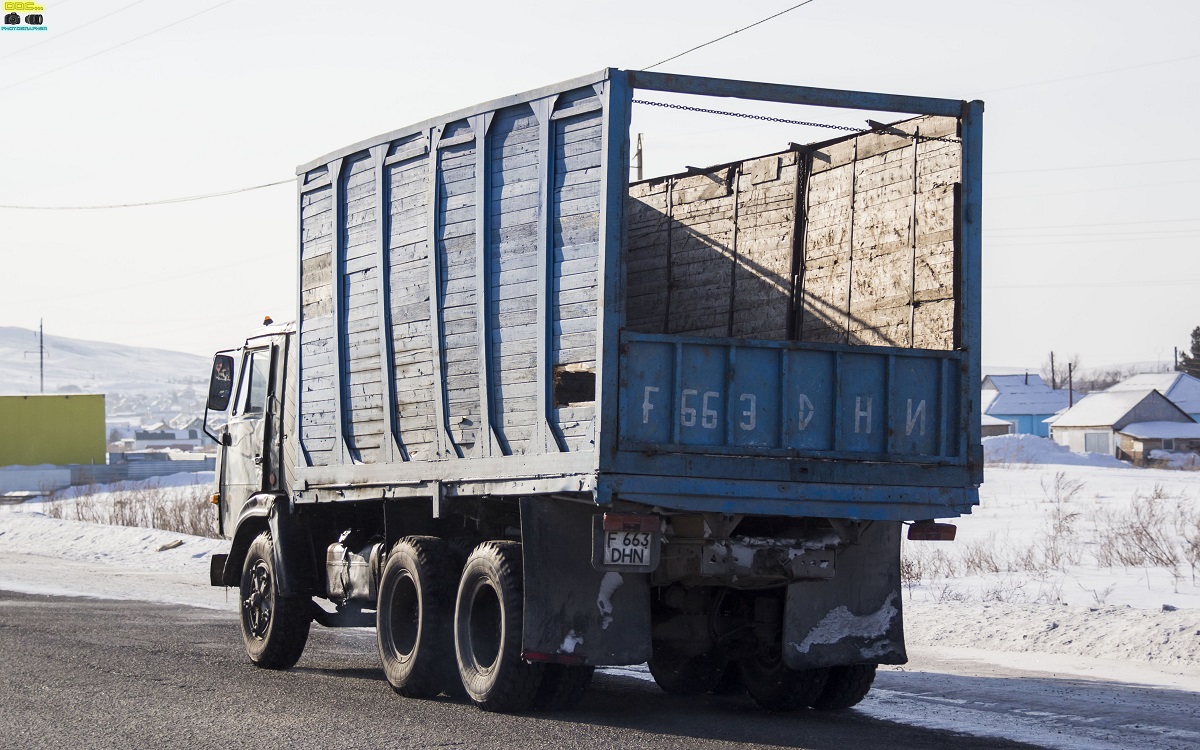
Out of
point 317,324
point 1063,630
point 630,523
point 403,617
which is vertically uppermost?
point 317,324

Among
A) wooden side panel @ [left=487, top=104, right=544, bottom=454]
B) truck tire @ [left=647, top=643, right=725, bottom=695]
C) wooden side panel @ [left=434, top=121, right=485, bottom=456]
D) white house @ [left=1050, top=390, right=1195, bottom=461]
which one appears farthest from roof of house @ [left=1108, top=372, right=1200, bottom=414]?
wooden side panel @ [left=487, top=104, right=544, bottom=454]

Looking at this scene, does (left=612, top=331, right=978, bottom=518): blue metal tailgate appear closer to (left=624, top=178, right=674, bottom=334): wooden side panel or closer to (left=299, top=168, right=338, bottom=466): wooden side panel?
(left=624, top=178, right=674, bottom=334): wooden side panel

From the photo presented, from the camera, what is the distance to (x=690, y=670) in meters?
9.89

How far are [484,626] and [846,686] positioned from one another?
2300 mm

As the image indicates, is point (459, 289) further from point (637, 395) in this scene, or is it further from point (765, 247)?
point (765, 247)

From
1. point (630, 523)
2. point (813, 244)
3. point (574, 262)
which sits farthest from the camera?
point (813, 244)

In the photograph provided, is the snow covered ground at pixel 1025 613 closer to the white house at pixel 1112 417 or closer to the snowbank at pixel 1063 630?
the snowbank at pixel 1063 630

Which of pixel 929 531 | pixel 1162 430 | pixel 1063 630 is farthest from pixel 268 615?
pixel 1162 430

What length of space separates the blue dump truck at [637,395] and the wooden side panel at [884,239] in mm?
20

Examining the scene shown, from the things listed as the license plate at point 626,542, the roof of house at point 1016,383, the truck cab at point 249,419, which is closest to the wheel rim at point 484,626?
Result: the license plate at point 626,542

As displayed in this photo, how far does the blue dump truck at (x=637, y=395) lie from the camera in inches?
312

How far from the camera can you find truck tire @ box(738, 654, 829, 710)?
9109 millimetres

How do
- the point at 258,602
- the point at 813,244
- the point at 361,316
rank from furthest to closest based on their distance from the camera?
the point at 258,602, the point at 361,316, the point at 813,244

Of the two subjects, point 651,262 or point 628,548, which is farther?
point 651,262
